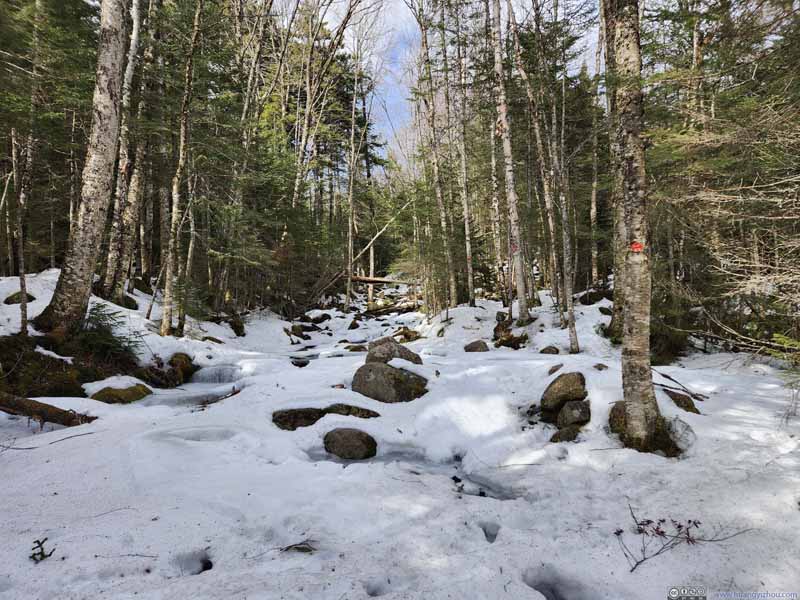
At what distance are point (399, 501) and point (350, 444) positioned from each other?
4.89ft

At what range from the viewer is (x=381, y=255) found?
32656 mm

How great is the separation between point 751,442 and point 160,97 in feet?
48.7

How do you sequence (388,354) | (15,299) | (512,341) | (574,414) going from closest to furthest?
(574,414)
(15,299)
(388,354)
(512,341)

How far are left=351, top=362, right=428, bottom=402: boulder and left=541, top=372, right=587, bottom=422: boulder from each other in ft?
7.42

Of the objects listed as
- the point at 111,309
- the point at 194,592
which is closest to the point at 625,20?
the point at 194,592

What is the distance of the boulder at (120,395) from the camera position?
18.6 ft

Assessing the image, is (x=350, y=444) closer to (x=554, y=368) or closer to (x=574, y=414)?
(x=574, y=414)

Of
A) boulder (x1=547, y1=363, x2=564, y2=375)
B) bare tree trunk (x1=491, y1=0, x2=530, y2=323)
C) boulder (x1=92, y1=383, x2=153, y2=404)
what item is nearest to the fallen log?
boulder (x1=92, y1=383, x2=153, y2=404)

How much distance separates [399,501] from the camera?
11.8 feet

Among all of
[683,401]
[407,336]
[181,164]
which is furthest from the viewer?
[407,336]

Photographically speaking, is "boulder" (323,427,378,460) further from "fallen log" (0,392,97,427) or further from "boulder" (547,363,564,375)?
"boulder" (547,363,564,375)

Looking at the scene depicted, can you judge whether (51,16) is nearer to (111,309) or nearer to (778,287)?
(111,309)

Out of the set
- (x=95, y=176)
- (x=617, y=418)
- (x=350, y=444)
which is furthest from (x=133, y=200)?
(x=617, y=418)

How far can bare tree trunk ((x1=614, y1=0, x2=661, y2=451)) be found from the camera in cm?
392
